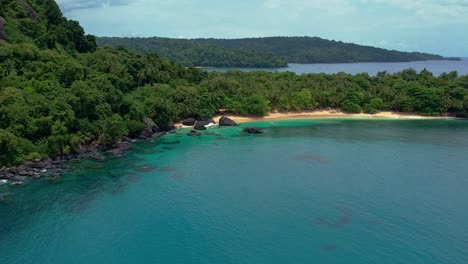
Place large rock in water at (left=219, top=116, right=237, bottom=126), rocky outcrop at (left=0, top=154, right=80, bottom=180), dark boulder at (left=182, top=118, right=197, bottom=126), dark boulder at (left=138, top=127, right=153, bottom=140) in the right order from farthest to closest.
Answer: large rock in water at (left=219, top=116, right=237, bottom=126) < dark boulder at (left=182, top=118, right=197, bottom=126) < dark boulder at (left=138, top=127, right=153, bottom=140) < rocky outcrop at (left=0, top=154, right=80, bottom=180)

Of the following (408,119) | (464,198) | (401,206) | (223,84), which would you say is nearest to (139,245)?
(401,206)

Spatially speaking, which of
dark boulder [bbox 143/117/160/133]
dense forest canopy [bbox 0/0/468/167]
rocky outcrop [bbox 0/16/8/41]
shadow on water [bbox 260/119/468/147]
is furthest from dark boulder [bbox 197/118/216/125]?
rocky outcrop [bbox 0/16/8/41]

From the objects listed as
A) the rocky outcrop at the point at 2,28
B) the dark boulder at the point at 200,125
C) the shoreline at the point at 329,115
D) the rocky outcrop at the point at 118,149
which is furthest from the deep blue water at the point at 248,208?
the rocky outcrop at the point at 2,28

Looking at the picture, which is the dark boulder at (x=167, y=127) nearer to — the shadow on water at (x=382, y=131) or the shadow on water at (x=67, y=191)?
the shadow on water at (x=382, y=131)

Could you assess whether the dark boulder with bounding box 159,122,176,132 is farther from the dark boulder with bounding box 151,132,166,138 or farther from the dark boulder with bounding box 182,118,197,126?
the dark boulder with bounding box 182,118,197,126

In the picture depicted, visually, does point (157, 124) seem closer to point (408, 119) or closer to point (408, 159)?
point (408, 159)

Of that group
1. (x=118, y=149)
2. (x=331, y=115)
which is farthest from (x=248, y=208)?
(x=331, y=115)
